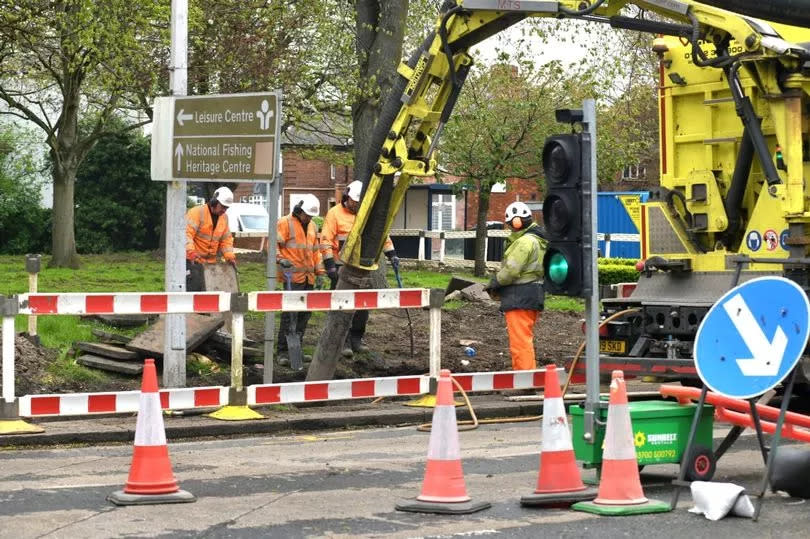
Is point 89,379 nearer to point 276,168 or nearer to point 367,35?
point 276,168

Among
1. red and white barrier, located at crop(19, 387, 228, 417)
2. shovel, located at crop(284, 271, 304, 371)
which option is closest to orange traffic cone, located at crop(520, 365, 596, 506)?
red and white barrier, located at crop(19, 387, 228, 417)

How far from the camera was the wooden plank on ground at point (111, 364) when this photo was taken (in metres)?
14.4

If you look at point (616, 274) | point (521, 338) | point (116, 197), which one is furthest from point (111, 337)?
point (116, 197)

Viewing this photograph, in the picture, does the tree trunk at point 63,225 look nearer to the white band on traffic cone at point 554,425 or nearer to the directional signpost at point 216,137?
the directional signpost at point 216,137

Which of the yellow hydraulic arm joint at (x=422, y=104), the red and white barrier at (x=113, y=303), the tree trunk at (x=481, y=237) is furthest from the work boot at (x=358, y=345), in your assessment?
the tree trunk at (x=481, y=237)

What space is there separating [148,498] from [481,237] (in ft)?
90.0

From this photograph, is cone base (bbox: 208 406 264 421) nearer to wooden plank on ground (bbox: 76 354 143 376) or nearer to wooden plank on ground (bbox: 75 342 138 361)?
wooden plank on ground (bbox: 76 354 143 376)

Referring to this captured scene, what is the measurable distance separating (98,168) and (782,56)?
114 ft

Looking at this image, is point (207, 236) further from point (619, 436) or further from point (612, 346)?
point (619, 436)

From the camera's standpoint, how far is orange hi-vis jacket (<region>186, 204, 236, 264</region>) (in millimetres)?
17047

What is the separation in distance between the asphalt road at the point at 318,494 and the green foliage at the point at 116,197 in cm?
3290

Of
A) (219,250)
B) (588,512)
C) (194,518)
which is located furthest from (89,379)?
(588,512)

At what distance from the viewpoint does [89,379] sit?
1419 centimetres

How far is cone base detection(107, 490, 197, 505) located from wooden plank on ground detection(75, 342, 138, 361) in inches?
229
